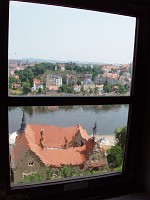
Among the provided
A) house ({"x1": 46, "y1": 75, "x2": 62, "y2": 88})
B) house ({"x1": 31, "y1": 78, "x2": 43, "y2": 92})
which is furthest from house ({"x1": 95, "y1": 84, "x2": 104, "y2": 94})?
house ({"x1": 31, "y1": 78, "x2": 43, "y2": 92})

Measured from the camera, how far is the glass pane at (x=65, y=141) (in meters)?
1.23

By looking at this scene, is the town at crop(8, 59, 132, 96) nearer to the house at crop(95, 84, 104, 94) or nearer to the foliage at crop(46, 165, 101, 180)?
the house at crop(95, 84, 104, 94)

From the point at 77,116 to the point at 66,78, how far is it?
222 mm

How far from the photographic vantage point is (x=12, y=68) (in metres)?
1.15

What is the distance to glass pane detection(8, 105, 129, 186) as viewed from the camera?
1.23 metres

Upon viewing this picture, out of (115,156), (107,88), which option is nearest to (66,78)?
(107,88)

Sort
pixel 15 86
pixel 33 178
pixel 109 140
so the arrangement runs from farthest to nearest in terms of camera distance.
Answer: pixel 109 140
pixel 33 178
pixel 15 86

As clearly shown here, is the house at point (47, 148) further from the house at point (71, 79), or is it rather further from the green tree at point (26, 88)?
the house at point (71, 79)

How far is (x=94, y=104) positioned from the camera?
131 centimetres

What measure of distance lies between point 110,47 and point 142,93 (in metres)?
0.33

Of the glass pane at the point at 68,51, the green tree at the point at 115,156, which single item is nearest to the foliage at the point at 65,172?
the green tree at the point at 115,156

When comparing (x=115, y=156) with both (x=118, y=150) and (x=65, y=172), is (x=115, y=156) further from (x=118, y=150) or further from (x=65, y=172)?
(x=65, y=172)

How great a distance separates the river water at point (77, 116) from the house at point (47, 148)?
3cm
